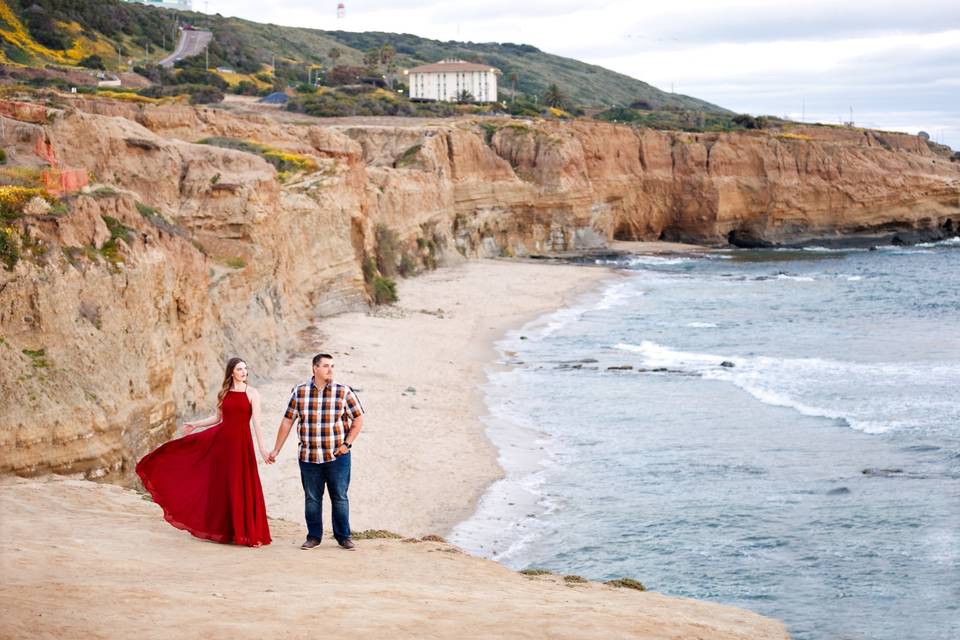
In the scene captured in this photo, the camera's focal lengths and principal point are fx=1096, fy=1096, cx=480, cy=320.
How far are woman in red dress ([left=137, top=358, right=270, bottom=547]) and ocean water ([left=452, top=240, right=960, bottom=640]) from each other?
17.7 feet

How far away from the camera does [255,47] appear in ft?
378

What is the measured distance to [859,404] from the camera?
77.3 feet

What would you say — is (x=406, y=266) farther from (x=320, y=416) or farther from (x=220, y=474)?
(x=320, y=416)

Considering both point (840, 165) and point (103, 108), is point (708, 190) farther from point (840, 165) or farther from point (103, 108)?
point (103, 108)

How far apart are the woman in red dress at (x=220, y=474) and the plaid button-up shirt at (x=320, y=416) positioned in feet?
1.19

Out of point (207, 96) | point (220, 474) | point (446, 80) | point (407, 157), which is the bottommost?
point (220, 474)

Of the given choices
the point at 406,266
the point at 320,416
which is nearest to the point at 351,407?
the point at 320,416

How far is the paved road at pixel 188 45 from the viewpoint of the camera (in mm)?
88831

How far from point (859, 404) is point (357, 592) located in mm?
17627

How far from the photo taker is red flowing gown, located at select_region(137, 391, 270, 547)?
934 cm

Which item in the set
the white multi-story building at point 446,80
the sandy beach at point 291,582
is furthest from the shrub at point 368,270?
the white multi-story building at point 446,80

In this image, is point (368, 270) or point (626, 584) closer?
point (626, 584)

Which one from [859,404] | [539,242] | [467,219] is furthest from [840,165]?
[859,404]

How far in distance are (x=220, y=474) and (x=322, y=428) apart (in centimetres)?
99
